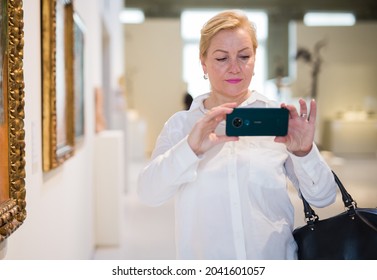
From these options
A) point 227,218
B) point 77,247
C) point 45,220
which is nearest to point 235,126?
point 227,218

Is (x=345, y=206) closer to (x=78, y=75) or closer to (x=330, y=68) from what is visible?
(x=78, y=75)

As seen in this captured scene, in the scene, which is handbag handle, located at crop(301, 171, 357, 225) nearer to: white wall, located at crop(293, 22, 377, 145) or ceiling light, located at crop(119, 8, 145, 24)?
white wall, located at crop(293, 22, 377, 145)

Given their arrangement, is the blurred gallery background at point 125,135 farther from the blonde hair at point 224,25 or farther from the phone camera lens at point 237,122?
the phone camera lens at point 237,122

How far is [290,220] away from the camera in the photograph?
5.02 ft

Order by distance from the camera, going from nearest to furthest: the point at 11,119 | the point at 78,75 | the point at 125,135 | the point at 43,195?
the point at 11,119 < the point at 43,195 < the point at 78,75 < the point at 125,135

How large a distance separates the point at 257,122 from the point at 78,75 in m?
2.43

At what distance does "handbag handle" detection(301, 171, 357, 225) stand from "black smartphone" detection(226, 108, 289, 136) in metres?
0.21

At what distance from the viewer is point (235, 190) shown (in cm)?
145

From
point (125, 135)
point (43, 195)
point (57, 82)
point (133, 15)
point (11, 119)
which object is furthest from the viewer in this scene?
point (133, 15)

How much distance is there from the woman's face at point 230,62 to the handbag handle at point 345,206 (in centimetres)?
33

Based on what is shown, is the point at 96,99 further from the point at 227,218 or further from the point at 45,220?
the point at 227,218

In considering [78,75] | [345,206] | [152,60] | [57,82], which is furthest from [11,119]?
[152,60]

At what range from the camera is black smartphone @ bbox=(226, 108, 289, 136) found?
4.58ft

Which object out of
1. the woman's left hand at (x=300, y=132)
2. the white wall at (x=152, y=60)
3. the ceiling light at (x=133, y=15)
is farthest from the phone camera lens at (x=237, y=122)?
the ceiling light at (x=133, y=15)
